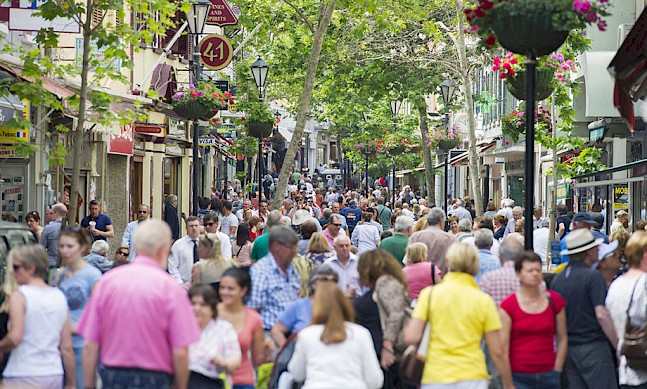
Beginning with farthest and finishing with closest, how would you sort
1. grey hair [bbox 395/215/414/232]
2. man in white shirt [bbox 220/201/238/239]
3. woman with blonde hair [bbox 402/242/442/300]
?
man in white shirt [bbox 220/201/238/239] < grey hair [bbox 395/215/414/232] < woman with blonde hair [bbox 402/242/442/300]

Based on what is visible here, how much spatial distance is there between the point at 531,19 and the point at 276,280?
9.42 ft

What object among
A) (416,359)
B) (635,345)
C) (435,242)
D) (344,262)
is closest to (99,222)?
(435,242)

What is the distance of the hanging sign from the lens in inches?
1307

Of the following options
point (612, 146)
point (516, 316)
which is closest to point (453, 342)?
point (516, 316)

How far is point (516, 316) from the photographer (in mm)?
9312

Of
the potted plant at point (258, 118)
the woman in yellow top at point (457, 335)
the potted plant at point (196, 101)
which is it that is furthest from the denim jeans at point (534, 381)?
the potted plant at point (258, 118)

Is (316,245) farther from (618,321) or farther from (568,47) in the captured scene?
(568,47)

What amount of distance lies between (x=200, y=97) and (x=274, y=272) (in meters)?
13.8

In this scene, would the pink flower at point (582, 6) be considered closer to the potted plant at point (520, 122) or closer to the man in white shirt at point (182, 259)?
the man in white shirt at point (182, 259)

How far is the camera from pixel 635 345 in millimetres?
9750

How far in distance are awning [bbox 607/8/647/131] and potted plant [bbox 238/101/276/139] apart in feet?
60.0

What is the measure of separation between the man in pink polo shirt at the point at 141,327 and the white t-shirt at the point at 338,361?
32.9 inches

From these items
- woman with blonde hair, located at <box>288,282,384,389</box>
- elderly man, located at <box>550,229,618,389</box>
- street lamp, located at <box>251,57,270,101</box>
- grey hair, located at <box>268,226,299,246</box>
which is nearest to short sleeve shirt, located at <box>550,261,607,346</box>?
elderly man, located at <box>550,229,618,389</box>

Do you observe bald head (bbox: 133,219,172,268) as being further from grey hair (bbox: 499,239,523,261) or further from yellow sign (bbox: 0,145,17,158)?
yellow sign (bbox: 0,145,17,158)
